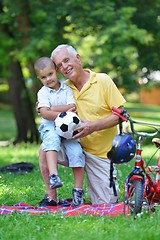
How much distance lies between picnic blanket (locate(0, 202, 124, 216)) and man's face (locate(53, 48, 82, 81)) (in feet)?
4.29

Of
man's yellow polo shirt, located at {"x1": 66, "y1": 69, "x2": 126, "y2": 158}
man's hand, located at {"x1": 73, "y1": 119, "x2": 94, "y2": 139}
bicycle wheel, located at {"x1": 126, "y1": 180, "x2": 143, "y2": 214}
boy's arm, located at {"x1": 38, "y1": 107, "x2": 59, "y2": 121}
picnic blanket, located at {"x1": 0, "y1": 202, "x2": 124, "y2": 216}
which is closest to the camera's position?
bicycle wheel, located at {"x1": 126, "y1": 180, "x2": 143, "y2": 214}

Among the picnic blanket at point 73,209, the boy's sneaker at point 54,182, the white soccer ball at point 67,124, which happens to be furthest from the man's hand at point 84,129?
the picnic blanket at point 73,209

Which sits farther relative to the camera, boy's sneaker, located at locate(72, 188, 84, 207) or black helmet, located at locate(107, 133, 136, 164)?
boy's sneaker, located at locate(72, 188, 84, 207)

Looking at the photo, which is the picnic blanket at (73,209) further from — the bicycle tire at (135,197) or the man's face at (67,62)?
the man's face at (67,62)

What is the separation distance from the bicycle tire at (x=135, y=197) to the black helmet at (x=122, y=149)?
218 mm

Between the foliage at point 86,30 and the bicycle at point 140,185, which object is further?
the foliage at point 86,30

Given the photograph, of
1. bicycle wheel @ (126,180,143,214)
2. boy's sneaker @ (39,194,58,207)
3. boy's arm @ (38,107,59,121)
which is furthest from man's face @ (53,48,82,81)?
bicycle wheel @ (126,180,143,214)

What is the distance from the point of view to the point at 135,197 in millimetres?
5547

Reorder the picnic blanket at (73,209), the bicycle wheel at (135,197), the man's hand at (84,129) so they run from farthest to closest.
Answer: the man's hand at (84,129) → the picnic blanket at (73,209) → the bicycle wheel at (135,197)

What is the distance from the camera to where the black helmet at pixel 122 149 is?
5.55m

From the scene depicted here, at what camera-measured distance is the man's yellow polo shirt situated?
6680 mm

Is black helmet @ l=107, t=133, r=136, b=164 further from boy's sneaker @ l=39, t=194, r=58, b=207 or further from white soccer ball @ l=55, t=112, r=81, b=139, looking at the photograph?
boy's sneaker @ l=39, t=194, r=58, b=207

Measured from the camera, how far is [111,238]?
15.9 feet

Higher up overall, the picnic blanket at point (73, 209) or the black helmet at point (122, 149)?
the black helmet at point (122, 149)
